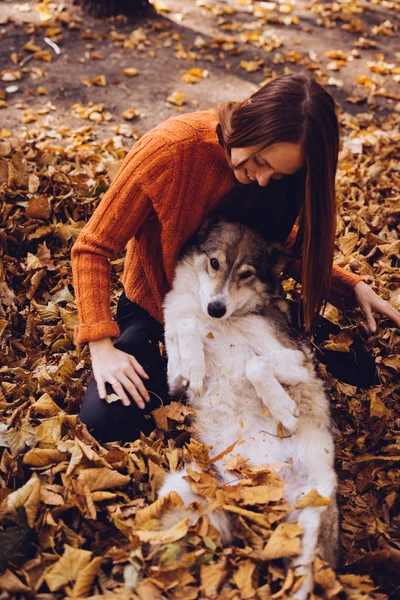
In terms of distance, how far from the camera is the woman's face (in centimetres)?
246

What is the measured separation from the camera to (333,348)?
357 cm

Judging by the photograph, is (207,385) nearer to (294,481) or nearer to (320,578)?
(294,481)

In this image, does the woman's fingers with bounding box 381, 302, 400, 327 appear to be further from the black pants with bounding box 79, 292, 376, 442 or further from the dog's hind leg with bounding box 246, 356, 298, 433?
the dog's hind leg with bounding box 246, 356, 298, 433

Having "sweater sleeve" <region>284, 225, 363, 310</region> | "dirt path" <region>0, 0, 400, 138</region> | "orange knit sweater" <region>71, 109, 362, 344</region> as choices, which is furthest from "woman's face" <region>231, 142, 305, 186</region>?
"dirt path" <region>0, 0, 400, 138</region>

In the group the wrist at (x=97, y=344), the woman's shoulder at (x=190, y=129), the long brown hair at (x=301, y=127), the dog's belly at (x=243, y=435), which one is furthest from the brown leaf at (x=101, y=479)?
the woman's shoulder at (x=190, y=129)

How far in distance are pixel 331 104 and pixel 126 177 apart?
43.0 inches

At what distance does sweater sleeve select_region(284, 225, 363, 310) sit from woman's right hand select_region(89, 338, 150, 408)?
1.27m

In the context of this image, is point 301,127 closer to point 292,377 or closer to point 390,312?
point 292,377

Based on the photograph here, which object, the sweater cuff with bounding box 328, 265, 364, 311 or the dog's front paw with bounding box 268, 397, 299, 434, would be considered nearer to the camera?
the dog's front paw with bounding box 268, 397, 299, 434

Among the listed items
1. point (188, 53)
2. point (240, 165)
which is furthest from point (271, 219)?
point (188, 53)

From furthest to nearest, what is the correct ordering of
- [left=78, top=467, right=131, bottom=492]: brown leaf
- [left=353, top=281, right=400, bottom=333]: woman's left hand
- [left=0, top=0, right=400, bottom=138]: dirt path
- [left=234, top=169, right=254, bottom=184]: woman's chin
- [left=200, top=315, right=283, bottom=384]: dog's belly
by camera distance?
1. [left=0, top=0, right=400, bottom=138]: dirt path
2. [left=353, top=281, right=400, bottom=333]: woman's left hand
3. [left=200, top=315, right=283, bottom=384]: dog's belly
4. [left=234, top=169, right=254, bottom=184]: woman's chin
5. [left=78, top=467, right=131, bottom=492]: brown leaf

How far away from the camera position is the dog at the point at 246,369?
2723mm

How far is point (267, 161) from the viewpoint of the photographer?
2.51 metres

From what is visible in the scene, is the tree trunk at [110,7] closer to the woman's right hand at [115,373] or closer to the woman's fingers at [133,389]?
the woman's right hand at [115,373]
